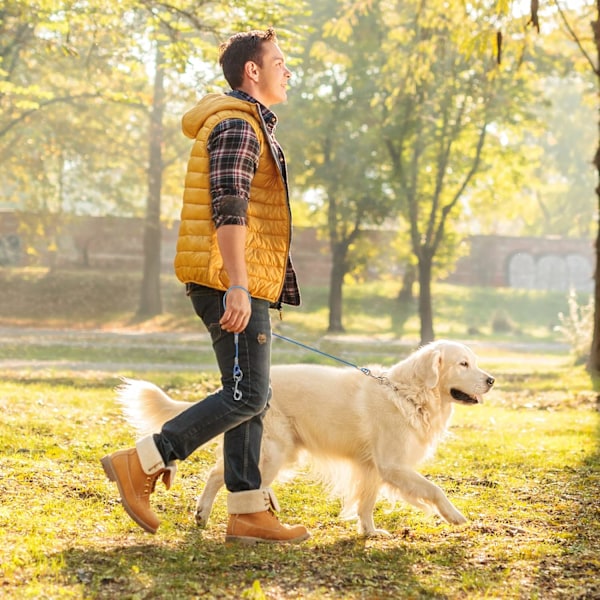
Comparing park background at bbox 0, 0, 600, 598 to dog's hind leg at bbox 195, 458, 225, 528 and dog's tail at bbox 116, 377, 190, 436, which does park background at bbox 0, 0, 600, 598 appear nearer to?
dog's hind leg at bbox 195, 458, 225, 528

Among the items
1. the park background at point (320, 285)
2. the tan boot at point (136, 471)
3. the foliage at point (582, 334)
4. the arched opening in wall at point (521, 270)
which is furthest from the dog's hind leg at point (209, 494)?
the arched opening in wall at point (521, 270)

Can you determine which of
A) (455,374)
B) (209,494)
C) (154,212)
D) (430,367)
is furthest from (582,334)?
(209,494)

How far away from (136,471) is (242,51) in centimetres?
207

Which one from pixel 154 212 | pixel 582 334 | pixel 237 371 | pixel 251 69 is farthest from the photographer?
pixel 154 212

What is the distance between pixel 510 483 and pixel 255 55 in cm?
380

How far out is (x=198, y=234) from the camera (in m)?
4.17

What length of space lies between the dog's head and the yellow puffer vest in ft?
4.29

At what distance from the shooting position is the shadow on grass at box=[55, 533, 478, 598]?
3555 millimetres

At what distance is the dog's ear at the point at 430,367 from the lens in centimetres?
517

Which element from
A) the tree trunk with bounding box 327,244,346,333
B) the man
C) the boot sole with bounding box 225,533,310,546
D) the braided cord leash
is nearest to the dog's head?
the man

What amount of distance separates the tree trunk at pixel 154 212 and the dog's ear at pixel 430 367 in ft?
73.9

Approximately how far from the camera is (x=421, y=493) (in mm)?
4777

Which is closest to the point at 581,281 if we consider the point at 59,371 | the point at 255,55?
the point at 59,371

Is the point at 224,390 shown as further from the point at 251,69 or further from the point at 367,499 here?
the point at 251,69
